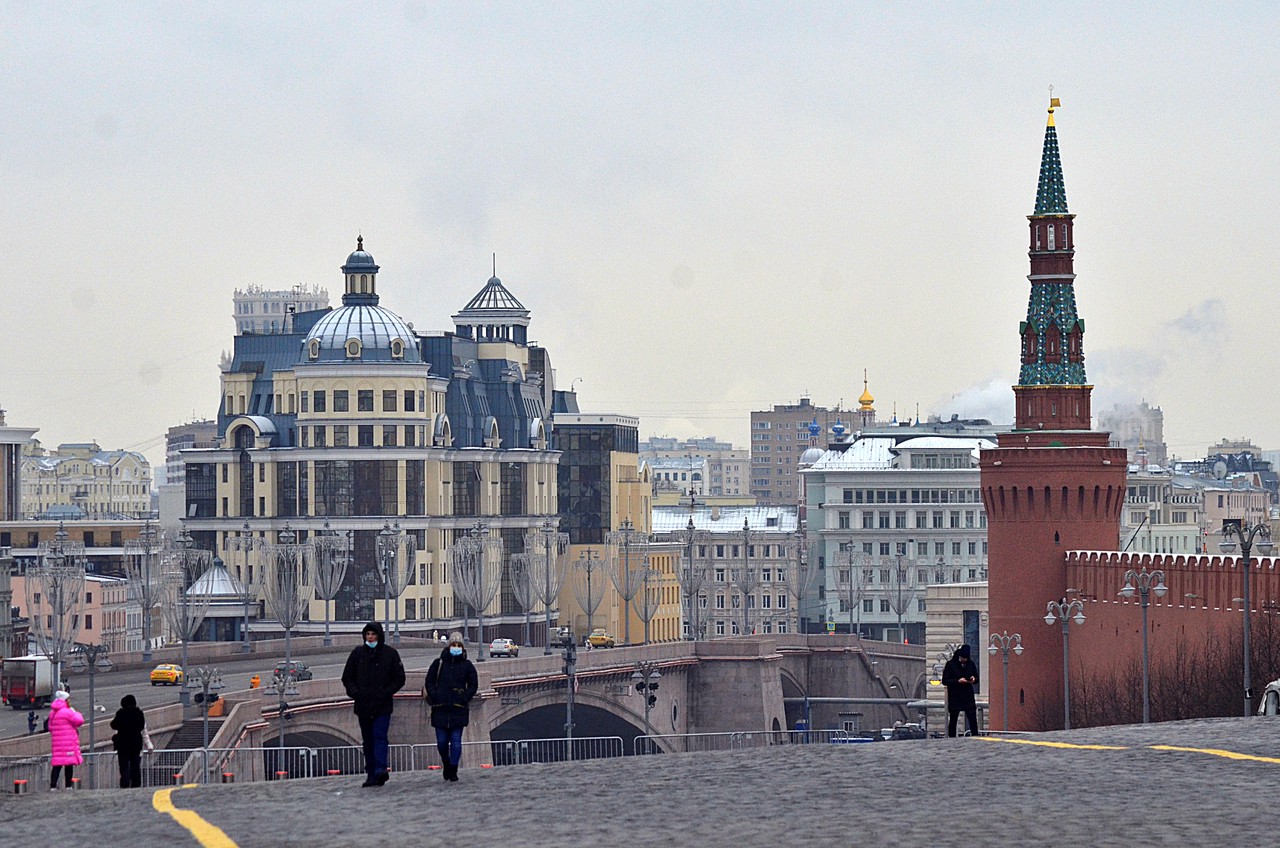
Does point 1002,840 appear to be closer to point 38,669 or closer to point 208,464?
point 38,669

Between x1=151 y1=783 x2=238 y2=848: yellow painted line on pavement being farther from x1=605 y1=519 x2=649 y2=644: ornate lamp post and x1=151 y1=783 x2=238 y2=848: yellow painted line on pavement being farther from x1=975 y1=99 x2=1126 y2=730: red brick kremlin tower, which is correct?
x1=605 y1=519 x2=649 y2=644: ornate lamp post

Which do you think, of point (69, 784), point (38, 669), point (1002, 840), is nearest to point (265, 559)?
point (38, 669)

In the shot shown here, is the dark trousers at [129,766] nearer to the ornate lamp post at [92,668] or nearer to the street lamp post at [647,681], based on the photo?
the ornate lamp post at [92,668]

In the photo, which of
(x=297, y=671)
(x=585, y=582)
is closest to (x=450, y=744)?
(x=297, y=671)

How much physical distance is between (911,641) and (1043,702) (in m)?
79.4

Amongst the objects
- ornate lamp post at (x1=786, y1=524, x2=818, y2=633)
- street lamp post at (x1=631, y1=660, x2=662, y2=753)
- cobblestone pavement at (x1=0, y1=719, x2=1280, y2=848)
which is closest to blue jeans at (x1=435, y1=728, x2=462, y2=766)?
cobblestone pavement at (x1=0, y1=719, x2=1280, y2=848)

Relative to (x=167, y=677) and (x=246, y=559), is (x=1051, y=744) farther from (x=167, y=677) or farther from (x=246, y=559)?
(x=246, y=559)

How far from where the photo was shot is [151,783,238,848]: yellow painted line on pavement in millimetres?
28703

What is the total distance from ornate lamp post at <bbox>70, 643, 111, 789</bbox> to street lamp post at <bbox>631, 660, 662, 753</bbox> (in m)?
19.5

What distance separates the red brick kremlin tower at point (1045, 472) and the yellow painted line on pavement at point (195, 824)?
64.8m

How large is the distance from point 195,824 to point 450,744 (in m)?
4.95

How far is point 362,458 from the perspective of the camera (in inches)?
6240

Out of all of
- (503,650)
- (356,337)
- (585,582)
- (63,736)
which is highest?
(356,337)

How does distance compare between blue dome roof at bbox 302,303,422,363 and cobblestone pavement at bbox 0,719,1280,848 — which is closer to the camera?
cobblestone pavement at bbox 0,719,1280,848
